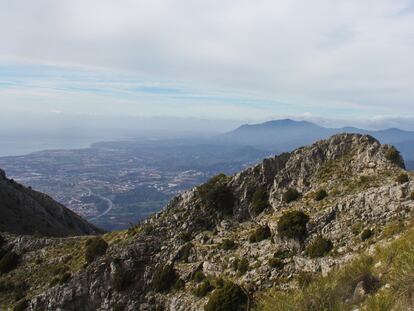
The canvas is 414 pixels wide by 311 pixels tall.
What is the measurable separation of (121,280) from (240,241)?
A: 35.9 feet

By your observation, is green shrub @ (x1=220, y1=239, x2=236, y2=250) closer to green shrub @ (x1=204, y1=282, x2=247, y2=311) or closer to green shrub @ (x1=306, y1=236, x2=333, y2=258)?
green shrub @ (x1=204, y1=282, x2=247, y2=311)

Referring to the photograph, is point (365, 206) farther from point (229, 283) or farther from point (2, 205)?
point (2, 205)

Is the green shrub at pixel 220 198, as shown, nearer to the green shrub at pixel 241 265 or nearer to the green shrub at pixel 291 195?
the green shrub at pixel 291 195

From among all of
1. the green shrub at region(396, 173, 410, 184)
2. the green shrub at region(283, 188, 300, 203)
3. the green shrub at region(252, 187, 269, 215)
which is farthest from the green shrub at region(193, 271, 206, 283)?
the green shrub at region(396, 173, 410, 184)

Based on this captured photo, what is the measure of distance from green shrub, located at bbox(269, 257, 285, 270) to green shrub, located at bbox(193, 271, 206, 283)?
5983mm

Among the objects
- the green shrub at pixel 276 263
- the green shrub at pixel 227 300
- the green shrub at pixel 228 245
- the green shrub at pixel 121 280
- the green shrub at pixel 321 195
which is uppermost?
the green shrub at pixel 321 195

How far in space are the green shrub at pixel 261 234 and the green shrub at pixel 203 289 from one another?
5379mm

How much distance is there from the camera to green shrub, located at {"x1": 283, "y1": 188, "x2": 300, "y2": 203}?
36.8 m

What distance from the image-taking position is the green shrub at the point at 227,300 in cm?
2605

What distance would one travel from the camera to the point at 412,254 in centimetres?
1052

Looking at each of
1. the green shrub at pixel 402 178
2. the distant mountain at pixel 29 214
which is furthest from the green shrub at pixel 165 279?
the distant mountain at pixel 29 214

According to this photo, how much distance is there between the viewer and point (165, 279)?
1305 inches

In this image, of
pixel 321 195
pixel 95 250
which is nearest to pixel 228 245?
pixel 321 195

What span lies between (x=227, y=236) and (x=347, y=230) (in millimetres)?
11607
